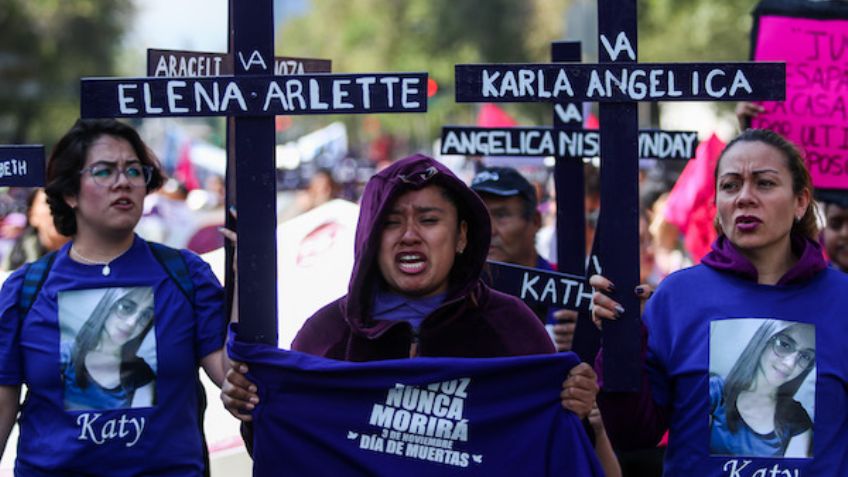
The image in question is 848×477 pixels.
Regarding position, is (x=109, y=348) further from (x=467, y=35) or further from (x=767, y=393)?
(x=467, y=35)

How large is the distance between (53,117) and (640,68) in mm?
53132

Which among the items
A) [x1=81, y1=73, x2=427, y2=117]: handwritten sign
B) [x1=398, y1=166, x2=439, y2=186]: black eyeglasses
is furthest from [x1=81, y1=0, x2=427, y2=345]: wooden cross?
[x1=398, y1=166, x2=439, y2=186]: black eyeglasses

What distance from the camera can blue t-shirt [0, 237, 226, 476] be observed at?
4664mm

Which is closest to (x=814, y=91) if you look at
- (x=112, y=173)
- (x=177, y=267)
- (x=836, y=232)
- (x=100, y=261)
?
(x=836, y=232)

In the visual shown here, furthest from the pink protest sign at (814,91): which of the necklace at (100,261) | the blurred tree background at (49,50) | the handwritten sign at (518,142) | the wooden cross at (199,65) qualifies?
the blurred tree background at (49,50)

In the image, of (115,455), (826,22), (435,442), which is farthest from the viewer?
(826,22)

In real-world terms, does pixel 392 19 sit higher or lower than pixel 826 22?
higher

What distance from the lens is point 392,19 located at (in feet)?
233

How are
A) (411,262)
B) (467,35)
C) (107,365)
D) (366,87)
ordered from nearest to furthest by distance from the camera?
(366,87), (411,262), (107,365), (467,35)

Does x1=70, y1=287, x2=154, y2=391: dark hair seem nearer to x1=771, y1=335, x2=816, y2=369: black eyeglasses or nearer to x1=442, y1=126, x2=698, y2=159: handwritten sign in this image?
x1=771, y1=335, x2=816, y2=369: black eyeglasses

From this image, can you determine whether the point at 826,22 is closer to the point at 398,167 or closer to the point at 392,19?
the point at 398,167

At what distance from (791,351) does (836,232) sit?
9.08ft

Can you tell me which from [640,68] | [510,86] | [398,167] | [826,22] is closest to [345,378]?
[398,167]

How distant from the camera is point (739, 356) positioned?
4223mm
